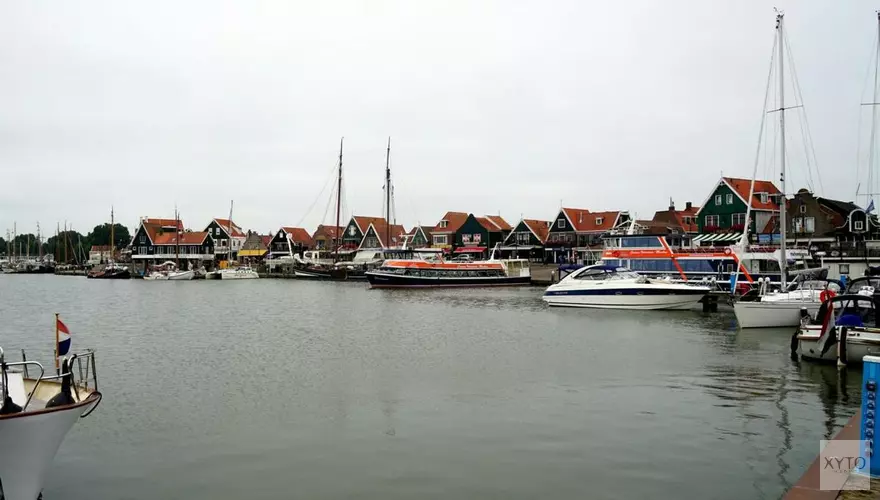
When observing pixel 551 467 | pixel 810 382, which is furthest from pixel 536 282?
pixel 551 467

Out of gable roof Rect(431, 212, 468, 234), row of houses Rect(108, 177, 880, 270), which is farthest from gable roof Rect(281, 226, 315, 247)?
gable roof Rect(431, 212, 468, 234)

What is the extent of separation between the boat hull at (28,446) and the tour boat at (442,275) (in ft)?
185

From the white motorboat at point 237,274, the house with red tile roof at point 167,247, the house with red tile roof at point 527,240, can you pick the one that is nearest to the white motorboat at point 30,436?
the house with red tile roof at point 527,240

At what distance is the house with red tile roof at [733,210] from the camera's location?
64562 millimetres

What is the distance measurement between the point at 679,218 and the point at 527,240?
21.2m

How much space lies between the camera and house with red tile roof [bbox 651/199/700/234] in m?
80.2

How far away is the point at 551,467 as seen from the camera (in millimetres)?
11367

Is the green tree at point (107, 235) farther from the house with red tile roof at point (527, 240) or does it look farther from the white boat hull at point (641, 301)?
the white boat hull at point (641, 301)

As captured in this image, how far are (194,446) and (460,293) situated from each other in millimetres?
47547

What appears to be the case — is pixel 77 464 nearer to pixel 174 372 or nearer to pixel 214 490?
pixel 214 490

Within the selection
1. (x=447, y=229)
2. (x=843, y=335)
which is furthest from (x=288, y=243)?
(x=843, y=335)

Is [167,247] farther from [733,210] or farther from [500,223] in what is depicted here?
[733,210]

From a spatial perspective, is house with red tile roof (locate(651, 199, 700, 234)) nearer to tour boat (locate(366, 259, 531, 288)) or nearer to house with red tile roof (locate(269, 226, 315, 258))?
tour boat (locate(366, 259, 531, 288))

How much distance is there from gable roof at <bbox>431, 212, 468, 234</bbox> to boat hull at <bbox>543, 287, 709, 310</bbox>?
197ft
